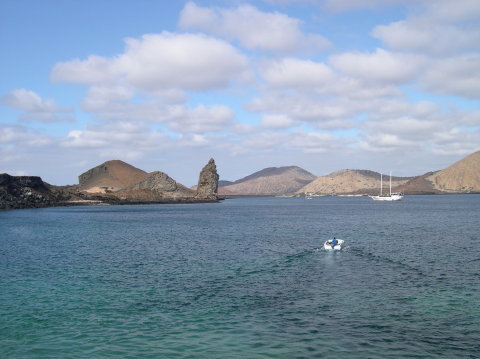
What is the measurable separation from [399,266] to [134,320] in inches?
1155

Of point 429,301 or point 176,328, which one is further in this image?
point 429,301

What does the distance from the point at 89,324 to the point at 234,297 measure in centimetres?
1057

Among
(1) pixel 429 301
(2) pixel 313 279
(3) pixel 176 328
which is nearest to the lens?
(3) pixel 176 328

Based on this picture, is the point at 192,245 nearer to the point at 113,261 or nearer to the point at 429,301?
the point at 113,261

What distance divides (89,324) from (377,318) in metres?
17.7

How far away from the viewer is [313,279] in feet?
128

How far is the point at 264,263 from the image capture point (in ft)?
157

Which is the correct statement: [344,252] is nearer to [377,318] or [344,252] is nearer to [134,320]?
[377,318]

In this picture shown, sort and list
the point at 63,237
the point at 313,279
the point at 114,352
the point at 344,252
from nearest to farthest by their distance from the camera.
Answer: the point at 114,352 → the point at 313,279 → the point at 344,252 → the point at 63,237

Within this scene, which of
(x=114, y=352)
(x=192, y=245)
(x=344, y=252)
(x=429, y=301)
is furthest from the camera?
(x=192, y=245)

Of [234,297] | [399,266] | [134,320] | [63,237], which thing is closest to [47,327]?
[134,320]

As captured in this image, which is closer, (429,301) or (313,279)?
(429,301)

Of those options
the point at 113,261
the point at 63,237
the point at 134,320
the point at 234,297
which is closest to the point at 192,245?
the point at 113,261

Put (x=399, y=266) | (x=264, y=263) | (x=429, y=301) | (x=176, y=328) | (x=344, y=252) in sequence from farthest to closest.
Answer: (x=344, y=252) < (x=264, y=263) < (x=399, y=266) < (x=429, y=301) < (x=176, y=328)
